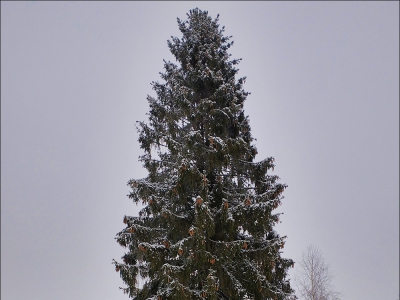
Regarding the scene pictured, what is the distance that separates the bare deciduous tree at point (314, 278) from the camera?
60.6 feet

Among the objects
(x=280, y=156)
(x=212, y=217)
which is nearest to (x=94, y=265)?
(x=212, y=217)

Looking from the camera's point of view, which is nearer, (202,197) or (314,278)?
(202,197)

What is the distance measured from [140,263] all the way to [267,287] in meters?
3.52

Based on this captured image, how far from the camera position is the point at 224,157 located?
9.88 m

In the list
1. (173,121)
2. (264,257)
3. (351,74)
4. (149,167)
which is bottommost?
(264,257)

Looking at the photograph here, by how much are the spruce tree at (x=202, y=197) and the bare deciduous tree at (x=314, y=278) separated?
9545 mm

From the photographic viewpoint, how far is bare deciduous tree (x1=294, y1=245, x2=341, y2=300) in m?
18.5

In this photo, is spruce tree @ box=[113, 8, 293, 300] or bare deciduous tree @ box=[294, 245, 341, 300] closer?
spruce tree @ box=[113, 8, 293, 300]

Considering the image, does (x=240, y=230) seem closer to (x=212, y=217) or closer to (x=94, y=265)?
(x=212, y=217)

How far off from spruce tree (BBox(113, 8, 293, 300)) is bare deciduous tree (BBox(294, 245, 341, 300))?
955 cm

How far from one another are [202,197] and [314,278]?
12.7m

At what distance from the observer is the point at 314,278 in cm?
1897

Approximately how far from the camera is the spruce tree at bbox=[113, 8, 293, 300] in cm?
881

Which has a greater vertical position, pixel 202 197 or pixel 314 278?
pixel 314 278
